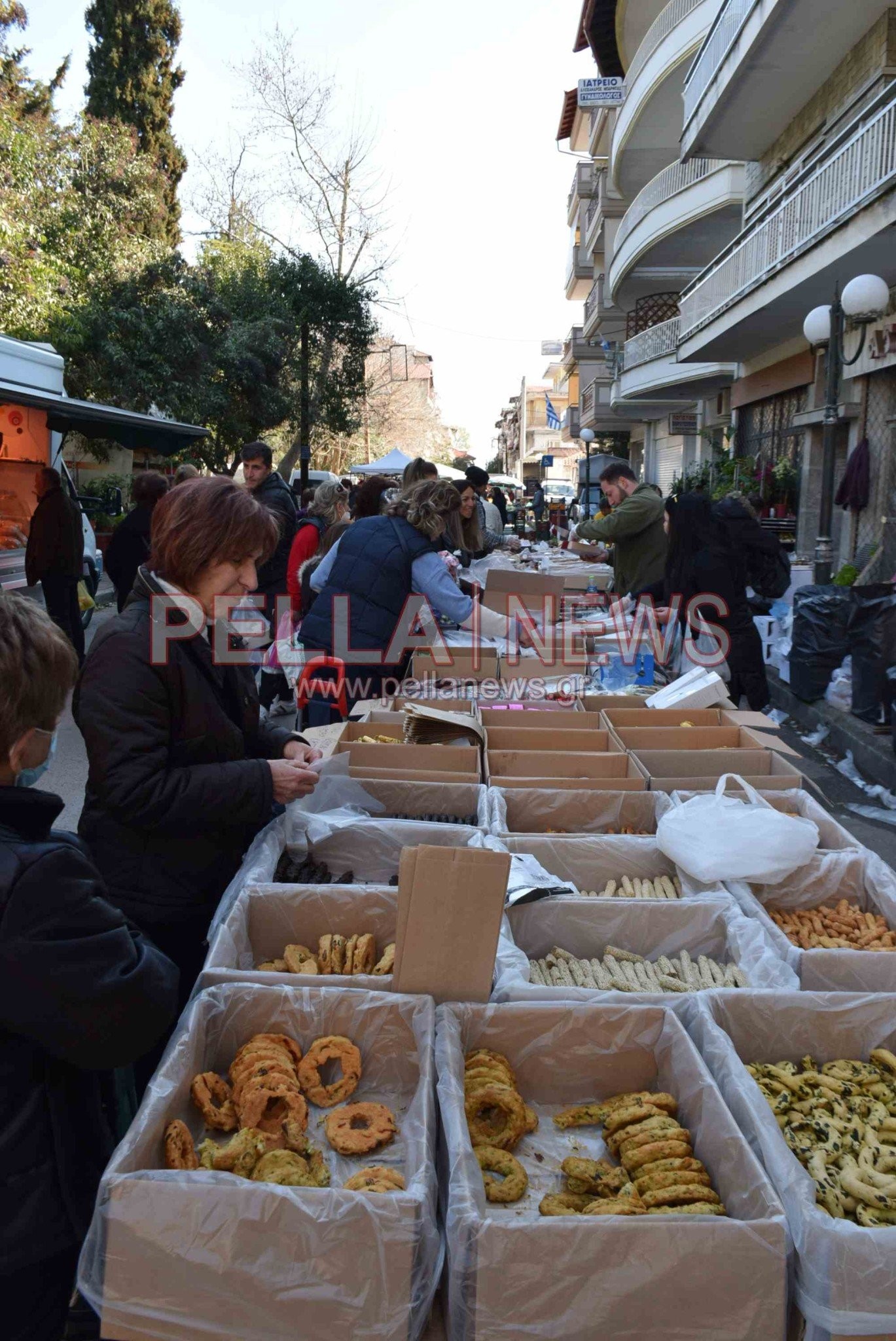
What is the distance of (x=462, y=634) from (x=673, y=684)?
1848 millimetres

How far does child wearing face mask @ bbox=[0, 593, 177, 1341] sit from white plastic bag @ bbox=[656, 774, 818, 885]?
6.51ft

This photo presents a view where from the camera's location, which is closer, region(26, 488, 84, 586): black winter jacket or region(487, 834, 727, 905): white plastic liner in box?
region(487, 834, 727, 905): white plastic liner in box

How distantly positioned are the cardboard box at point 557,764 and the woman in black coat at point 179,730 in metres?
1.67

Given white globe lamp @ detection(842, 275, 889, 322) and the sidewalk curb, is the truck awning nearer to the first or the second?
the sidewalk curb

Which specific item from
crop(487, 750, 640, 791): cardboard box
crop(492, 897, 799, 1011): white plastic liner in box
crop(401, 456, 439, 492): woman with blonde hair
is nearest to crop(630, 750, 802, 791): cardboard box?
crop(487, 750, 640, 791): cardboard box

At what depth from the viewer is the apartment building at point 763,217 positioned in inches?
474

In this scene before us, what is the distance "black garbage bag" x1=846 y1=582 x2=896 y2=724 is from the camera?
23.2 feet

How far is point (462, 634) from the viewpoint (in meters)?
6.80

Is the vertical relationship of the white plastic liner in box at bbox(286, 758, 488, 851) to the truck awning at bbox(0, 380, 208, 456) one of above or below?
below

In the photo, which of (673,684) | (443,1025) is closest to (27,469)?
(673,684)

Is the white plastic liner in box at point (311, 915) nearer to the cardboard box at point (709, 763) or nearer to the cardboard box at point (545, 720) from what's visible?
the cardboard box at point (709, 763)

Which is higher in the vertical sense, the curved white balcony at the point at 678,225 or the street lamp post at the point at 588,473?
the curved white balcony at the point at 678,225

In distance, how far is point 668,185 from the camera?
81.8ft

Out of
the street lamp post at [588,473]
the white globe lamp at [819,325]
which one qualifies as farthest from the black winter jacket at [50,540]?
the street lamp post at [588,473]
